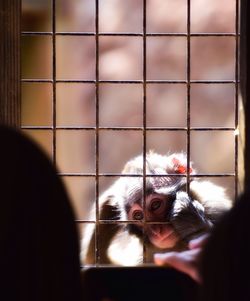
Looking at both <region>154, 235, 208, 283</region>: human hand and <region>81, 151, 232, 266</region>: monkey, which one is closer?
<region>154, 235, 208, 283</region>: human hand

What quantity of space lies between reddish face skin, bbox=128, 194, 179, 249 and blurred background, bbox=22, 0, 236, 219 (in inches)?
9.8

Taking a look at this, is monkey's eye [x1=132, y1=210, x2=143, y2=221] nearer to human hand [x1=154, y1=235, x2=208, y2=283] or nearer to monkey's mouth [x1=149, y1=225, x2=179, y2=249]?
monkey's mouth [x1=149, y1=225, x2=179, y2=249]

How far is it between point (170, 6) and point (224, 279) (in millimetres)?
3192

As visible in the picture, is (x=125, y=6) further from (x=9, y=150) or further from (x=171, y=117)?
(x=9, y=150)

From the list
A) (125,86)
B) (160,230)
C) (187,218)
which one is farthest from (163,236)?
(125,86)

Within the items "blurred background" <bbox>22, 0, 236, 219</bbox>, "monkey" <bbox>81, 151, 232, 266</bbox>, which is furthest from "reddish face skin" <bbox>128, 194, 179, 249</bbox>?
"blurred background" <bbox>22, 0, 236, 219</bbox>

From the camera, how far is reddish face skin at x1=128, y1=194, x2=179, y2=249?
4891 millimetres

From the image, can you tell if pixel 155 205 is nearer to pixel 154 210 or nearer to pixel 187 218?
pixel 154 210

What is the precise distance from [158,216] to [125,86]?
783mm

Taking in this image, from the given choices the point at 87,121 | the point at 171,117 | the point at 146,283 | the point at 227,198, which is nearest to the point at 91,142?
the point at 87,121

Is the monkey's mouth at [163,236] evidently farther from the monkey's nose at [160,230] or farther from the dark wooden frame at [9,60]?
the dark wooden frame at [9,60]

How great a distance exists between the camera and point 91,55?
518cm

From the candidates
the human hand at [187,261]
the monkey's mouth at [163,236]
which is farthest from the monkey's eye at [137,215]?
the human hand at [187,261]

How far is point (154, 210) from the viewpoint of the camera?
5.12m
